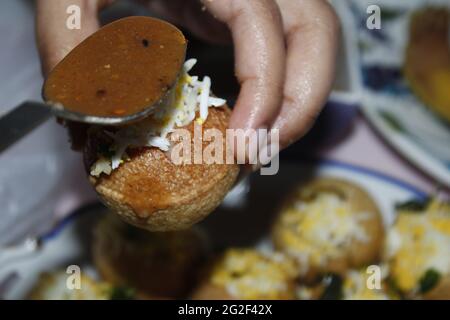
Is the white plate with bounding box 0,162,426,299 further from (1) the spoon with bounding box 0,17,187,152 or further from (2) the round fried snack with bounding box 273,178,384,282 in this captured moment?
(1) the spoon with bounding box 0,17,187,152

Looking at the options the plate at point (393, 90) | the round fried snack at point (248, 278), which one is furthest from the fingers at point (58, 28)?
the plate at point (393, 90)

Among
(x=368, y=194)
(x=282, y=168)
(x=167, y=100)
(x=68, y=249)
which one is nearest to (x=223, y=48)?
(x=282, y=168)

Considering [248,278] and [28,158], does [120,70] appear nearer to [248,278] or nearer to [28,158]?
[248,278]

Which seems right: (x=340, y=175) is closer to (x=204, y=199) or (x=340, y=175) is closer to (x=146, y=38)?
(x=204, y=199)

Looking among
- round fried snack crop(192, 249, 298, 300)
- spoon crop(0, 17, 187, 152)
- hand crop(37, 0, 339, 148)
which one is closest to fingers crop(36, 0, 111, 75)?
hand crop(37, 0, 339, 148)

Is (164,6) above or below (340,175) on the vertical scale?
above

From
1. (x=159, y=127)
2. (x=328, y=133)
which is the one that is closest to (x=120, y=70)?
(x=159, y=127)
